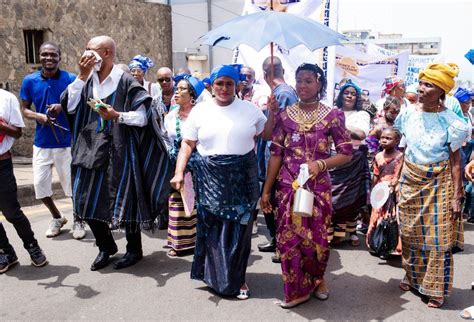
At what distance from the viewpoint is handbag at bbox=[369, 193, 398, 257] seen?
13.8ft

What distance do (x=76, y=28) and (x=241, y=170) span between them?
818cm

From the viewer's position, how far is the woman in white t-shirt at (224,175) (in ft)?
11.9

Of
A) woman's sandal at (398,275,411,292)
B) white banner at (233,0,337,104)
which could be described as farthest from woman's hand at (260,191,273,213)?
white banner at (233,0,337,104)

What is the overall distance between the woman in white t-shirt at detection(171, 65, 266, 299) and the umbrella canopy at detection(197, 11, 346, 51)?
0.27 m

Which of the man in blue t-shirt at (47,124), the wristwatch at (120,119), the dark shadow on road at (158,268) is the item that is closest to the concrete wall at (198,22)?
the man in blue t-shirt at (47,124)

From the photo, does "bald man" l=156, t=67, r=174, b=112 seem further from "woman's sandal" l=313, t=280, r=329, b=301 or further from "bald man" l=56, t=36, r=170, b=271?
"woman's sandal" l=313, t=280, r=329, b=301

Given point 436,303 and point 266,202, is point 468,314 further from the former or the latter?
point 266,202

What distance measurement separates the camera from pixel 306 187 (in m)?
3.52

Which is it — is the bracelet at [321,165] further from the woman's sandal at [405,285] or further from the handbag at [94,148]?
the handbag at [94,148]

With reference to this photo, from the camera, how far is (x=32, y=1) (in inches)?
373

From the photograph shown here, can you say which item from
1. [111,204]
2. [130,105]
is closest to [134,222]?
[111,204]

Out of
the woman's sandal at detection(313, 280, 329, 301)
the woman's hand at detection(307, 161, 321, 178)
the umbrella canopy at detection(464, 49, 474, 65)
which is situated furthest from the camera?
the umbrella canopy at detection(464, 49, 474, 65)

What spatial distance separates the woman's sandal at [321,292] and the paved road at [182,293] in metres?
0.04

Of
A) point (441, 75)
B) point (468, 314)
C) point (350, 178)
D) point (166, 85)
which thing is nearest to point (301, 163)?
point (441, 75)
